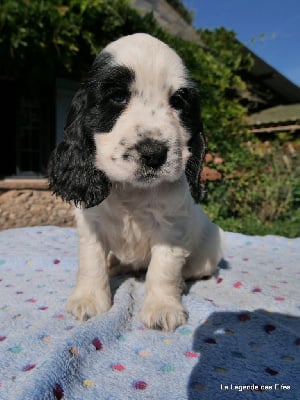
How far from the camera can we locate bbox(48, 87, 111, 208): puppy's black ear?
2.18 m

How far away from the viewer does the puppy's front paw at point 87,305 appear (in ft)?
7.31

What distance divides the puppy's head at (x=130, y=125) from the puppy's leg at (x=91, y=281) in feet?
0.99

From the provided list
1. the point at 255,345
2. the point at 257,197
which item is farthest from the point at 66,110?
the point at 255,345

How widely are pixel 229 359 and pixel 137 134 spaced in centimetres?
113

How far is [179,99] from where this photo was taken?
217 centimetres

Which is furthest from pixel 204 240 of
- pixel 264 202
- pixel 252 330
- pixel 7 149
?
pixel 7 149

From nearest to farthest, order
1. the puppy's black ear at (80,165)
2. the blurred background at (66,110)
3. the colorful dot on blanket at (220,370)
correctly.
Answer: the colorful dot on blanket at (220,370) < the puppy's black ear at (80,165) < the blurred background at (66,110)

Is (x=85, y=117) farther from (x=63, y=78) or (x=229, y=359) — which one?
(x=63, y=78)

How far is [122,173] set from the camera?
1.92 m

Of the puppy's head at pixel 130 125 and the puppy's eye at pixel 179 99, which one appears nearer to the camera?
the puppy's head at pixel 130 125

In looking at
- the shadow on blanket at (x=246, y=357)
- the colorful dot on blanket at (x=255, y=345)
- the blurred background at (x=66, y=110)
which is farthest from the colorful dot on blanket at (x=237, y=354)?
the blurred background at (x=66, y=110)

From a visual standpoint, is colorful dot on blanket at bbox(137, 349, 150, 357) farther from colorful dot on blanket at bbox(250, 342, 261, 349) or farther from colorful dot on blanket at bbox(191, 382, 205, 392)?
colorful dot on blanket at bbox(250, 342, 261, 349)

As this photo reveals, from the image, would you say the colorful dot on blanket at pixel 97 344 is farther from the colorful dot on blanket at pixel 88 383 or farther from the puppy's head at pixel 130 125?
the puppy's head at pixel 130 125

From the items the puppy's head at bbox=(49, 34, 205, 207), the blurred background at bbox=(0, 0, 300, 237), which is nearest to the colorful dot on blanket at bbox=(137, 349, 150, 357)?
the puppy's head at bbox=(49, 34, 205, 207)
